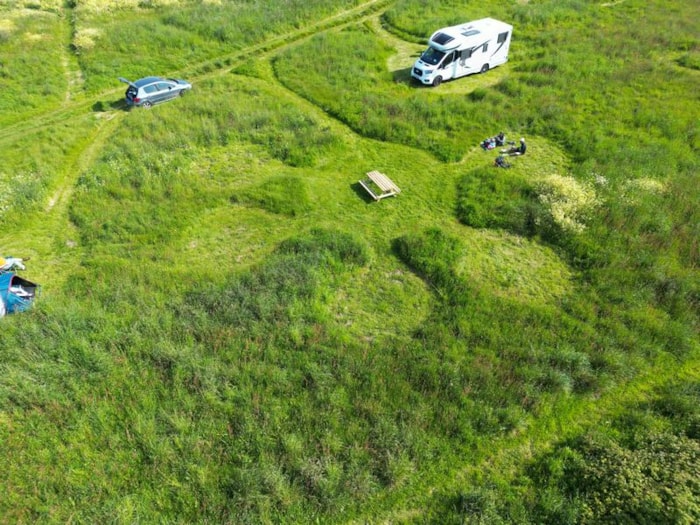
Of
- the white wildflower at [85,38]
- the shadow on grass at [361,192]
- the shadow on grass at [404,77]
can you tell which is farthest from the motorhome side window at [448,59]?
the white wildflower at [85,38]

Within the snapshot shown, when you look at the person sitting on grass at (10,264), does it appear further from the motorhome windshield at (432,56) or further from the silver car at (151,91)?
the motorhome windshield at (432,56)

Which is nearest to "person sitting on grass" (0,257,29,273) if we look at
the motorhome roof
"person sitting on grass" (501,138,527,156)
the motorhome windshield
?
"person sitting on grass" (501,138,527,156)

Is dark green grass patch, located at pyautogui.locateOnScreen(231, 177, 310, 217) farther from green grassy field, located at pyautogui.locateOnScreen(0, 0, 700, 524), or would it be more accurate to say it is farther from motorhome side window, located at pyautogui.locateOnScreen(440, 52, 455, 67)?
motorhome side window, located at pyautogui.locateOnScreen(440, 52, 455, 67)

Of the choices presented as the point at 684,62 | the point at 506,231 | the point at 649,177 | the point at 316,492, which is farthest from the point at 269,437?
the point at 684,62

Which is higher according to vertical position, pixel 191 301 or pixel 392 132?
pixel 392 132

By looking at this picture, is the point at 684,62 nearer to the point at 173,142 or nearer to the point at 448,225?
the point at 448,225

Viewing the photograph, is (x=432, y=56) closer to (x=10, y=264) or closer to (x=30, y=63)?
(x=10, y=264)
